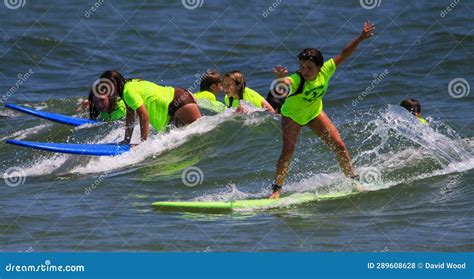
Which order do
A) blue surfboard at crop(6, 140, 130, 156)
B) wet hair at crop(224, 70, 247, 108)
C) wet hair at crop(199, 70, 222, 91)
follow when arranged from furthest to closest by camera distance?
wet hair at crop(199, 70, 222, 91) < wet hair at crop(224, 70, 247, 108) < blue surfboard at crop(6, 140, 130, 156)

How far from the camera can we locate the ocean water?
A: 8.95 m

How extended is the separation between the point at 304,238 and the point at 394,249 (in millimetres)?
836

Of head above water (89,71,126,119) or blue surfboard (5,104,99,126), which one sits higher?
blue surfboard (5,104,99,126)

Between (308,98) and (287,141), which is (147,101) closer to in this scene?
(287,141)

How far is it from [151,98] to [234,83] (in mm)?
1309

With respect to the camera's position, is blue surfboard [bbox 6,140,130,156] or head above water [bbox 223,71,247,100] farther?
head above water [bbox 223,71,247,100]

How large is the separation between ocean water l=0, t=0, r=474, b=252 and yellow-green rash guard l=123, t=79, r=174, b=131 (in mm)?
562

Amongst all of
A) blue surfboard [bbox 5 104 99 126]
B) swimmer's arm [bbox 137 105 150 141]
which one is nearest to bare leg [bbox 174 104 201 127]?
swimmer's arm [bbox 137 105 150 141]

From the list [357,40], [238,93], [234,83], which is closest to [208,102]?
[238,93]

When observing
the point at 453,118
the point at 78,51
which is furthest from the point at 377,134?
the point at 78,51

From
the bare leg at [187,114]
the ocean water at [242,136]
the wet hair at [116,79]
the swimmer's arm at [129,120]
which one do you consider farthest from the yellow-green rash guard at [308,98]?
the bare leg at [187,114]

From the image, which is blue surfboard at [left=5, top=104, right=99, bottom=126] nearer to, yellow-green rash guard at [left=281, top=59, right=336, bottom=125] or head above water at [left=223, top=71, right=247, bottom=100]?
head above water at [left=223, top=71, right=247, bottom=100]

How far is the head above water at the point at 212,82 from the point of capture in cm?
1411

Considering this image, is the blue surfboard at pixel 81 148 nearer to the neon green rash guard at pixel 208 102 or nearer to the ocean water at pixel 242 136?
the ocean water at pixel 242 136
